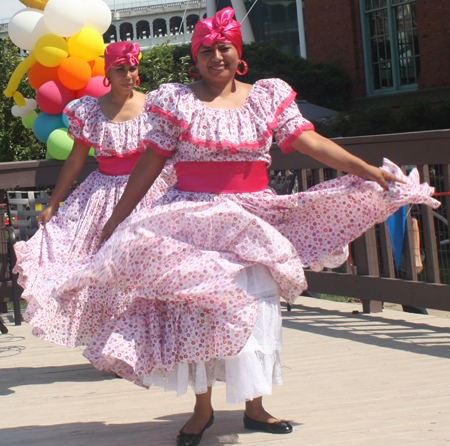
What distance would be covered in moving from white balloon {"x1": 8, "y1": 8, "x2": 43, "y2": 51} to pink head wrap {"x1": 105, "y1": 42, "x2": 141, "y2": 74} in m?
2.19

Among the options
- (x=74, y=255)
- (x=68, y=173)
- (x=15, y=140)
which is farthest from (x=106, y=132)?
(x=15, y=140)

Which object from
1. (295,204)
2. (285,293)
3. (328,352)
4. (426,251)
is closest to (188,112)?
(295,204)

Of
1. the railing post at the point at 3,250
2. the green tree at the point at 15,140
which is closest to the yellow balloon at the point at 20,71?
the railing post at the point at 3,250

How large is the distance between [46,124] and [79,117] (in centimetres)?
200

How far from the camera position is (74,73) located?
5.74 metres

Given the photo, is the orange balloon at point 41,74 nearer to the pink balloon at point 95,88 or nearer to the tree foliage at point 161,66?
the pink balloon at point 95,88

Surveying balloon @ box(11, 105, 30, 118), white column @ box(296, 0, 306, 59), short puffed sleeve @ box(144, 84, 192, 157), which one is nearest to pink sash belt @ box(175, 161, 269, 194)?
short puffed sleeve @ box(144, 84, 192, 157)

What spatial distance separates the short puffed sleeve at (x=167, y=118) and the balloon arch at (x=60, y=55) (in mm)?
2848

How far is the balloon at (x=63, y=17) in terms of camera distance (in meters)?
5.73

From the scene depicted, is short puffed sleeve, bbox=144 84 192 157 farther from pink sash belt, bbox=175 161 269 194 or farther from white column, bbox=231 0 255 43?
white column, bbox=231 0 255 43

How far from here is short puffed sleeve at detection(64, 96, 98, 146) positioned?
4188mm

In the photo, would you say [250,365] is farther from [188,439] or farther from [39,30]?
[39,30]

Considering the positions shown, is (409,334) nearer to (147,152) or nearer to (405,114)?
(147,152)

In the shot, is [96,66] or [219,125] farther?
[96,66]
